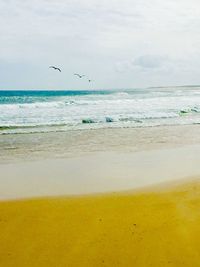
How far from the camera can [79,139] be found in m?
14.6

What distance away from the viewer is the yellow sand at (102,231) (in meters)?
4.36

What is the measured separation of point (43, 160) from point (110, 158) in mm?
1682

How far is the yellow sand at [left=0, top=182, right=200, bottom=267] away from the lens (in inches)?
172

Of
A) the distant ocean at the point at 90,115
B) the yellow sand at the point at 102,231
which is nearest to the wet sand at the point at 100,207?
the yellow sand at the point at 102,231

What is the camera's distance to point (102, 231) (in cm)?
503

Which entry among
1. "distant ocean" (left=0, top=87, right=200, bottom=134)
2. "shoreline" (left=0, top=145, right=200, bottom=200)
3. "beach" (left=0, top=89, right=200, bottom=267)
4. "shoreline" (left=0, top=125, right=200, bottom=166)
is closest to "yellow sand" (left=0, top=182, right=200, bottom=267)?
"beach" (left=0, top=89, right=200, bottom=267)

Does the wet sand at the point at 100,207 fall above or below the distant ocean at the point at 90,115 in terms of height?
above

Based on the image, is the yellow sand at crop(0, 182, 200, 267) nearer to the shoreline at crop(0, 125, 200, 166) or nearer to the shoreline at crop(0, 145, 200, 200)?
the shoreline at crop(0, 145, 200, 200)

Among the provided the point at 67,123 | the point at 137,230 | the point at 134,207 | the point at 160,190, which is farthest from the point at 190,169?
the point at 67,123

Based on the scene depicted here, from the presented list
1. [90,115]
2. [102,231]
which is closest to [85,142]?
[102,231]

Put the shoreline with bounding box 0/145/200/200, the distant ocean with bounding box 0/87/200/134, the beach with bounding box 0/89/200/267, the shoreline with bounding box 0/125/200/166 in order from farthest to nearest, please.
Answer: the distant ocean with bounding box 0/87/200/134 < the shoreline with bounding box 0/125/200/166 < the shoreline with bounding box 0/145/200/200 < the beach with bounding box 0/89/200/267

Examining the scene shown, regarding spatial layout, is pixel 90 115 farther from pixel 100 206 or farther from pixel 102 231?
pixel 102 231

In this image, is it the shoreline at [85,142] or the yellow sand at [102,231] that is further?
the shoreline at [85,142]

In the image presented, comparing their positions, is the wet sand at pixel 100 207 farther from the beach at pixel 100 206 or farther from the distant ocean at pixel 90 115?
the distant ocean at pixel 90 115
